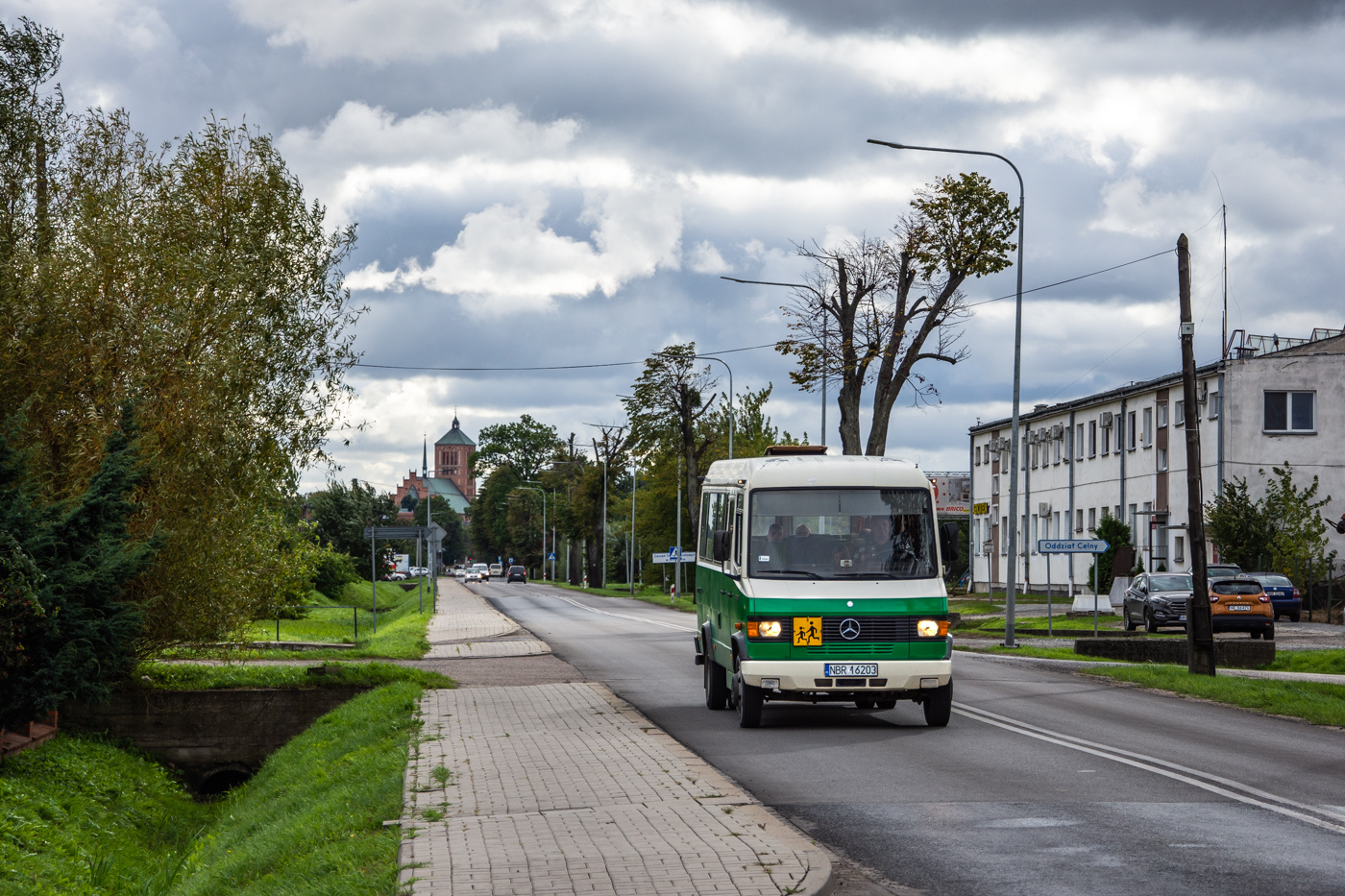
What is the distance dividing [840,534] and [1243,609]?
75.0ft

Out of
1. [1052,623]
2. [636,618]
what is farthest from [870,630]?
[636,618]

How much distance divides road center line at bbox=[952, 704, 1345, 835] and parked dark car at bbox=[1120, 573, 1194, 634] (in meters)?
21.6

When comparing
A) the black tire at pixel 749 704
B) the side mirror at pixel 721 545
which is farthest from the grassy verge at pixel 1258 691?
the side mirror at pixel 721 545

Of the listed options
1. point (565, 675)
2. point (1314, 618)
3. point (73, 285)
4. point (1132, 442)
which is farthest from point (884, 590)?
point (1132, 442)

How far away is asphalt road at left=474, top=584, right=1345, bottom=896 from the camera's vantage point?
7.59 m

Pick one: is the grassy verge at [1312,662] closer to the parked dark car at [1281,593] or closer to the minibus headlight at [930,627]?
the parked dark car at [1281,593]

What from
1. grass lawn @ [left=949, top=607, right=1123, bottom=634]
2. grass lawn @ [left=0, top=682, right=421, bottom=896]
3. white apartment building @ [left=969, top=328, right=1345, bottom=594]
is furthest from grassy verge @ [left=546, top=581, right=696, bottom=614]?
grass lawn @ [left=0, top=682, right=421, bottom=896]

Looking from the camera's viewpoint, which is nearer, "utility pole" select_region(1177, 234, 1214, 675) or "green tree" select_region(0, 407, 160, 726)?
"green tree" select_region(0, 407, 160, 726)

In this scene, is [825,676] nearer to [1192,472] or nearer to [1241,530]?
[1192,472]

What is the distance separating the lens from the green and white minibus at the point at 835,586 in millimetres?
14094

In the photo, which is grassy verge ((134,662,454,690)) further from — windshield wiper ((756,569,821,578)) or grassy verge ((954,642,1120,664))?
grassy verge ((954,642,1120,664))

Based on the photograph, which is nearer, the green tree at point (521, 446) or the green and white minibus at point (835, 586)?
the green and white minibus at point (835, 586)

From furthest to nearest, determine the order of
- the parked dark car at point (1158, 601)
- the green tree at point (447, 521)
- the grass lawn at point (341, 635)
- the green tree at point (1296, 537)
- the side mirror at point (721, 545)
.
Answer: the green tree at point (447, 521), the green tree at point (1296, 537), the parked dark car at point (1158, 601), the grass lawn at point (341, 635), the side mirror at point (721, 545)

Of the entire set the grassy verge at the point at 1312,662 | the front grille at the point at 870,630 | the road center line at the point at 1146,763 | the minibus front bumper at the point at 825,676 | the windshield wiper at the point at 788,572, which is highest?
the windshield wiper at the point at 788,572
